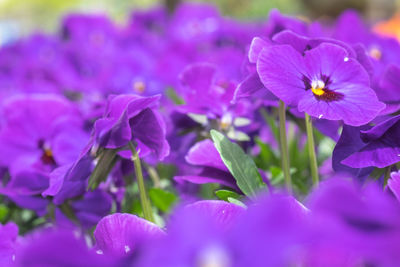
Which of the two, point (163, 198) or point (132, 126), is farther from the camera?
point (163, 198)

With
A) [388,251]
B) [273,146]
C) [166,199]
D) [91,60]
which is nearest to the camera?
[388,251]

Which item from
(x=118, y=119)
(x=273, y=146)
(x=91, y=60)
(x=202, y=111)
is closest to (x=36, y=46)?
(x=91, y=60)

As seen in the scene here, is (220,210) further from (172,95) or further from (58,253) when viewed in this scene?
(172,95)

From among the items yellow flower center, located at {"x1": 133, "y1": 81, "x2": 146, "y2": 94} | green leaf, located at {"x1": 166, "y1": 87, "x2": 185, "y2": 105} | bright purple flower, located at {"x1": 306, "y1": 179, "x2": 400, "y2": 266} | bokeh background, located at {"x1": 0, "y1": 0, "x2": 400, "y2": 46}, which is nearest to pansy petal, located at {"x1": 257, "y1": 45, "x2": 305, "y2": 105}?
bright purple flower, located at {"x1": 306, "y1": 179, "x2": 400, "y2": 266}

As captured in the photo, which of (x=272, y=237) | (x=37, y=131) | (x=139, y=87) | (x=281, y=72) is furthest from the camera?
(x=139, y=87)

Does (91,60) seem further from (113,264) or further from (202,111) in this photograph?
(113,264)

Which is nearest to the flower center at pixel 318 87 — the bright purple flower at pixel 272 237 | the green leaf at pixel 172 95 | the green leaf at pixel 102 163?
the green leaf at pixel 102 163

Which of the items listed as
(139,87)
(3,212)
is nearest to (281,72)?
(3,212)

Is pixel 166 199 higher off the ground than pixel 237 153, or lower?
lower
